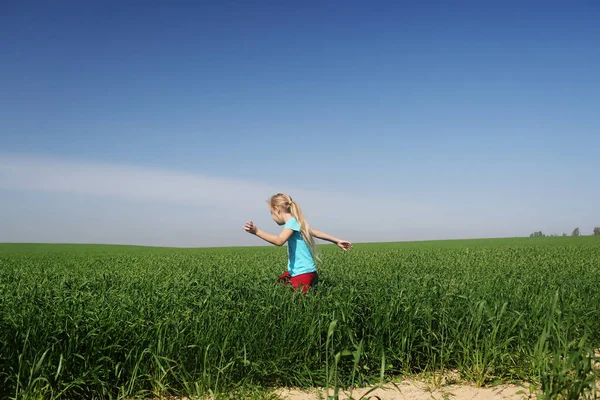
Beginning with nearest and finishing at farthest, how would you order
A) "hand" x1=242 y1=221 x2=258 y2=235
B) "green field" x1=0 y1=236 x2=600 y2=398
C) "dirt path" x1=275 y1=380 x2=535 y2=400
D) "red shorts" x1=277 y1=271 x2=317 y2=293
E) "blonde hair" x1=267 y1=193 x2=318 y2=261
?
"green field" x1=0 y1=236 x2=600 y2=398
"dirt path" x1=275 y1=380 x2=535 y2=400
"hand" x1=242 y1=221 x2=258 y2=235
"red shorts" x1=277 y1=271 x2=317 y2=293
"blonde hair" x1=267 y1=193 x2=318 y2=261

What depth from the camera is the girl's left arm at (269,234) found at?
6035mm

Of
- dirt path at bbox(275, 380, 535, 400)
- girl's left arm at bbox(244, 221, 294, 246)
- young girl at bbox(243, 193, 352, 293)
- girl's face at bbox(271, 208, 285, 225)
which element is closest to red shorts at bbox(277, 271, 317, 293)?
young girl at bbox(243, 193, 352, 293)

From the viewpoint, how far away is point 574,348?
4.38m

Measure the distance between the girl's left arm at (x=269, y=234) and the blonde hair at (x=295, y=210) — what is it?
0.69 ft

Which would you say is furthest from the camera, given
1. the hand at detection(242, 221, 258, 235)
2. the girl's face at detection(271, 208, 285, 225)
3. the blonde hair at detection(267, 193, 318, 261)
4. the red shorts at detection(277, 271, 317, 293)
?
the girl's face at detection(271, 208, 285, 225)

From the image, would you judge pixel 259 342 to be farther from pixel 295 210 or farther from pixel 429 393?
pixel 295 210

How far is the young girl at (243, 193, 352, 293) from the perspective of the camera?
21.2 feet

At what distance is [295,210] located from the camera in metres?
6.59

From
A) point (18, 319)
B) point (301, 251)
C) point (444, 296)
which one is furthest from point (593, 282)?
point (18, 319)

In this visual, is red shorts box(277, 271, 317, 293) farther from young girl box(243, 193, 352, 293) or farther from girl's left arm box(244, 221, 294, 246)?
girl's left arm box(244, 221, 294, 246)

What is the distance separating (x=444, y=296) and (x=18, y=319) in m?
4.37

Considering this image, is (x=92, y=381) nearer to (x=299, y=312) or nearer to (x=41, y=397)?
(x=41, y=397)

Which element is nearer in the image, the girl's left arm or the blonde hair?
the girl's left arm

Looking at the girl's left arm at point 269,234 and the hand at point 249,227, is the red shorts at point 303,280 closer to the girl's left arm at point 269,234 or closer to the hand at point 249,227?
the girl's left arm at point 269,234
